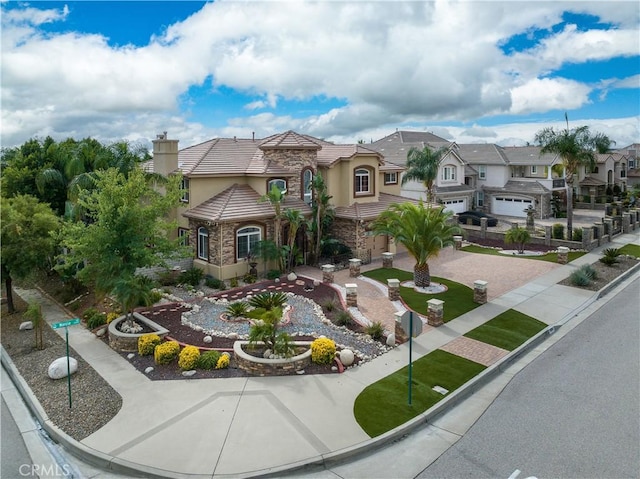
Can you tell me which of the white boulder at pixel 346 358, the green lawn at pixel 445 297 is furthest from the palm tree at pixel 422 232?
the white boulder at pixel 346 358

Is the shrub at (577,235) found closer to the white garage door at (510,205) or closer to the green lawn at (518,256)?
the green lawn at (518,256)

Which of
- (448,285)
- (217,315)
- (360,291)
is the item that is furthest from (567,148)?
(217,315)

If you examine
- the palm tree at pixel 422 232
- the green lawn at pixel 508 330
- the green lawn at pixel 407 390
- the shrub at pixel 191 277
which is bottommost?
the green lawn at pixel 407 390

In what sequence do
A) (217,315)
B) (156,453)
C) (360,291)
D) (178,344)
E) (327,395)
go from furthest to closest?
1. (360,291)
2. (217,315)
3. (178,344)
4. (327,395)
5. (156,453)

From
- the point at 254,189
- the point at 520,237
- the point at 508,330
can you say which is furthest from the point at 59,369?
the point at 520,237

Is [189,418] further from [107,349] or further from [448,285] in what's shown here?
[448,285]

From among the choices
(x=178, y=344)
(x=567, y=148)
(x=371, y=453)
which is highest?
(x=567, y=148)

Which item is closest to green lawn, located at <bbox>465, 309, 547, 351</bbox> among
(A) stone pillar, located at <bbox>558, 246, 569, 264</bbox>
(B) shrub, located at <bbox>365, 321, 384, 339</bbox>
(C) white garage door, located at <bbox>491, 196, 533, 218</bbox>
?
(B) shrub, located at <bbox>365, 321, 384, 339</bbox>
